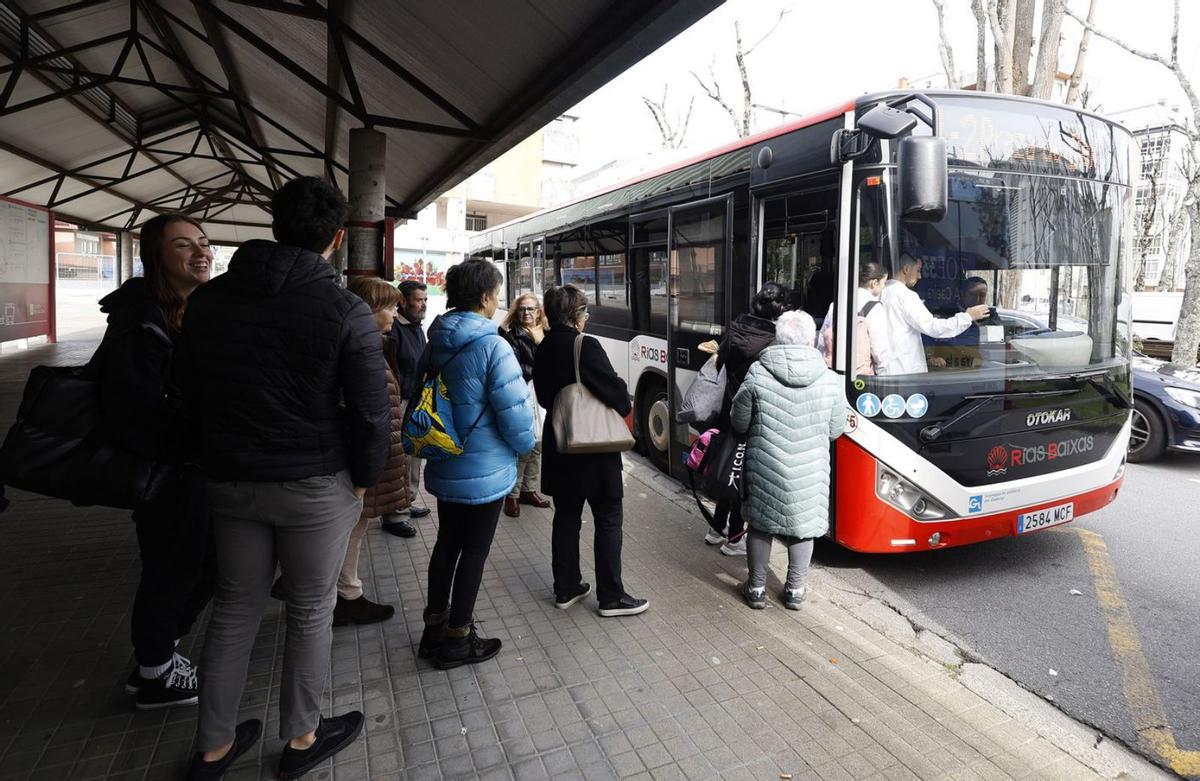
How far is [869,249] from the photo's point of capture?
14.4 feet

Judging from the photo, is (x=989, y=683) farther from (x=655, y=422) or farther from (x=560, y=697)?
(x=655, y=422)

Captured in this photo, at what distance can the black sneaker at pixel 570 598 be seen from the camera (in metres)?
4.05

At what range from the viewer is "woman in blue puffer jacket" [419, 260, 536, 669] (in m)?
3.13

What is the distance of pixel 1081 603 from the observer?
177 inches

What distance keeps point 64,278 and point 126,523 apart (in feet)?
209

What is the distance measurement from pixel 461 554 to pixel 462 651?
45 cm

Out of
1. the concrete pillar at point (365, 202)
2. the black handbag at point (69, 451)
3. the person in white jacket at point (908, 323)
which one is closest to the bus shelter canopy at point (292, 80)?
the concrete pillar at point (365, 202)

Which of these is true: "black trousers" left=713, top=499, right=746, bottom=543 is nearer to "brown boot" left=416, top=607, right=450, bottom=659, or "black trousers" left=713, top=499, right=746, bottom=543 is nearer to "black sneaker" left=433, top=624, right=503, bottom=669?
"black sneaker" left=433, top=624, right=503, bottom=669

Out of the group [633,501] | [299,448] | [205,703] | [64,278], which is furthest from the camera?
[64,278]

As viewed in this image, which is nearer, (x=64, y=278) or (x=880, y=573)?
(x=880, y=573)

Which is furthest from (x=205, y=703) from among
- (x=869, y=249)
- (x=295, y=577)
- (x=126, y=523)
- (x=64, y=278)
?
(x=64, y=278)

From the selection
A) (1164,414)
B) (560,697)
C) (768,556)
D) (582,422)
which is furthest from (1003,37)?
(560,697)

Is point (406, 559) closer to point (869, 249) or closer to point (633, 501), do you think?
point (633, 501)

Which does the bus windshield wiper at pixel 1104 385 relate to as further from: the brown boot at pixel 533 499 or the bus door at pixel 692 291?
the brown boot at pixel 533 499
